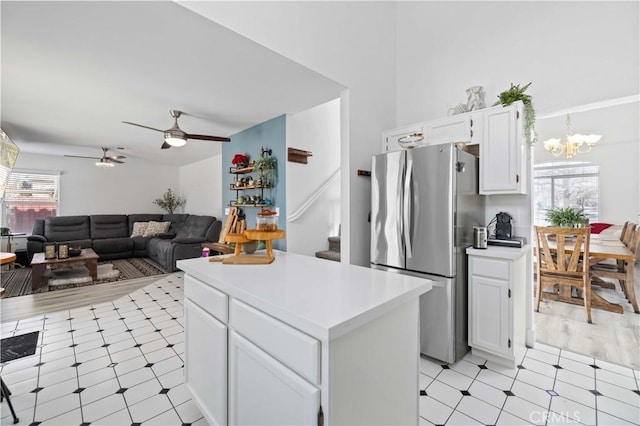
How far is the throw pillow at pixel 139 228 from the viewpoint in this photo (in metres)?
6.82

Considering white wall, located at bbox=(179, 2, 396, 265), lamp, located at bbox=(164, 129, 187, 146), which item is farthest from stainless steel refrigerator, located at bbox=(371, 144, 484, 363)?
lamp, located at bbox=(164, 129, 187, 146)

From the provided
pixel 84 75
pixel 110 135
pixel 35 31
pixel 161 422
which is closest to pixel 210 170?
pixel 110 135

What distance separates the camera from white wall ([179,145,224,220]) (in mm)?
6414

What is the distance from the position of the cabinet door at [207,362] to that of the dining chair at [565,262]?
11.3 ft

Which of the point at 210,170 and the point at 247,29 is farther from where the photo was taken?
the point at 210,170

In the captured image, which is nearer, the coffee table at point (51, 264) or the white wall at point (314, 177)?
the white wall at point (314, 177)

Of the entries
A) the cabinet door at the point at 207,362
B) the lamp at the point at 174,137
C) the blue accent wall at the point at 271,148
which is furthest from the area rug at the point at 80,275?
the cabinet door at the point at 207,362

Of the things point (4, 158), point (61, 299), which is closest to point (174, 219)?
point (61, 299)

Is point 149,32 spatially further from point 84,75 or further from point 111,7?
point 84,75

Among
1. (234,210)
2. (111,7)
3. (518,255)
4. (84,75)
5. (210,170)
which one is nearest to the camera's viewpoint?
(111,7)

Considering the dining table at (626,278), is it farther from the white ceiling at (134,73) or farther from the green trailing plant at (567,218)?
the white ceiling at (134,73)

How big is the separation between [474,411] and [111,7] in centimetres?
322

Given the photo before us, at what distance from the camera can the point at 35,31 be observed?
6.23 feet

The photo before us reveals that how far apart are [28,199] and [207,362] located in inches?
298
